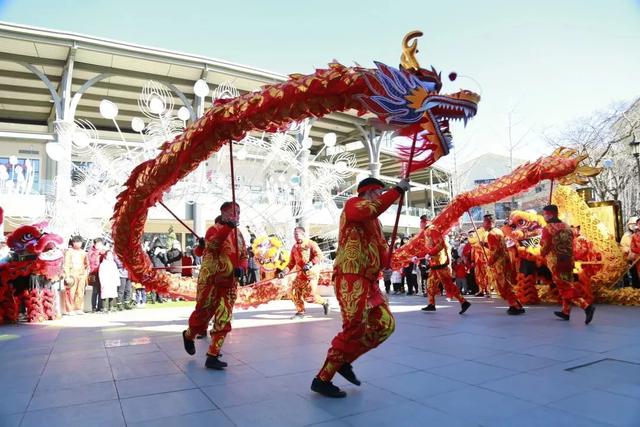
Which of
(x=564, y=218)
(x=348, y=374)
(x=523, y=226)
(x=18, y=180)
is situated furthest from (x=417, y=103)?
(x=18, y=180)

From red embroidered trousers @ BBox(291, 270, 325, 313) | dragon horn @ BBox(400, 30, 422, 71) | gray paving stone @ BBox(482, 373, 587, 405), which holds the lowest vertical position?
gray paving stone @ BBox(482, 373, 587, 405)

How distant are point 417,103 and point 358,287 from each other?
1.47 meters

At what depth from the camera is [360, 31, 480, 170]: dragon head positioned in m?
3.42

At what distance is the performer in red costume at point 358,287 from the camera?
3158mm

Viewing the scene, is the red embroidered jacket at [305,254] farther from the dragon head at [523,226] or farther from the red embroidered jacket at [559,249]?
the dragon head at [523,226]

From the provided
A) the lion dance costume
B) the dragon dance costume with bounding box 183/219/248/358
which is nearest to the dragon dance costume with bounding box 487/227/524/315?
the dragon dance costume with bounding box 183/219/248/358

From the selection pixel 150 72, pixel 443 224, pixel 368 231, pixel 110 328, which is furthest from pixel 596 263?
pixel 150 72

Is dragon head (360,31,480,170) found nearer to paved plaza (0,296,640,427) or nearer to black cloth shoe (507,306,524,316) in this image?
paved plaza (0,296,640,427)

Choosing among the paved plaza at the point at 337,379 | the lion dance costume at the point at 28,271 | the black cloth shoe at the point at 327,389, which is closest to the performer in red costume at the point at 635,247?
the paved plaza at the point at 337,379

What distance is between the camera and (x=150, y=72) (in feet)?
56.6

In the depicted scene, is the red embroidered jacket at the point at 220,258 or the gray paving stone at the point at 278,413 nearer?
the gray paving stone at the point at 278,413

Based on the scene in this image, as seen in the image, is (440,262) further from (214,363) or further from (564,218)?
(214,363)

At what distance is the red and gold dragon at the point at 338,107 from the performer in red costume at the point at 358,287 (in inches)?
23.1

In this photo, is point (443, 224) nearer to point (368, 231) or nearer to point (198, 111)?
point (368, 231)
